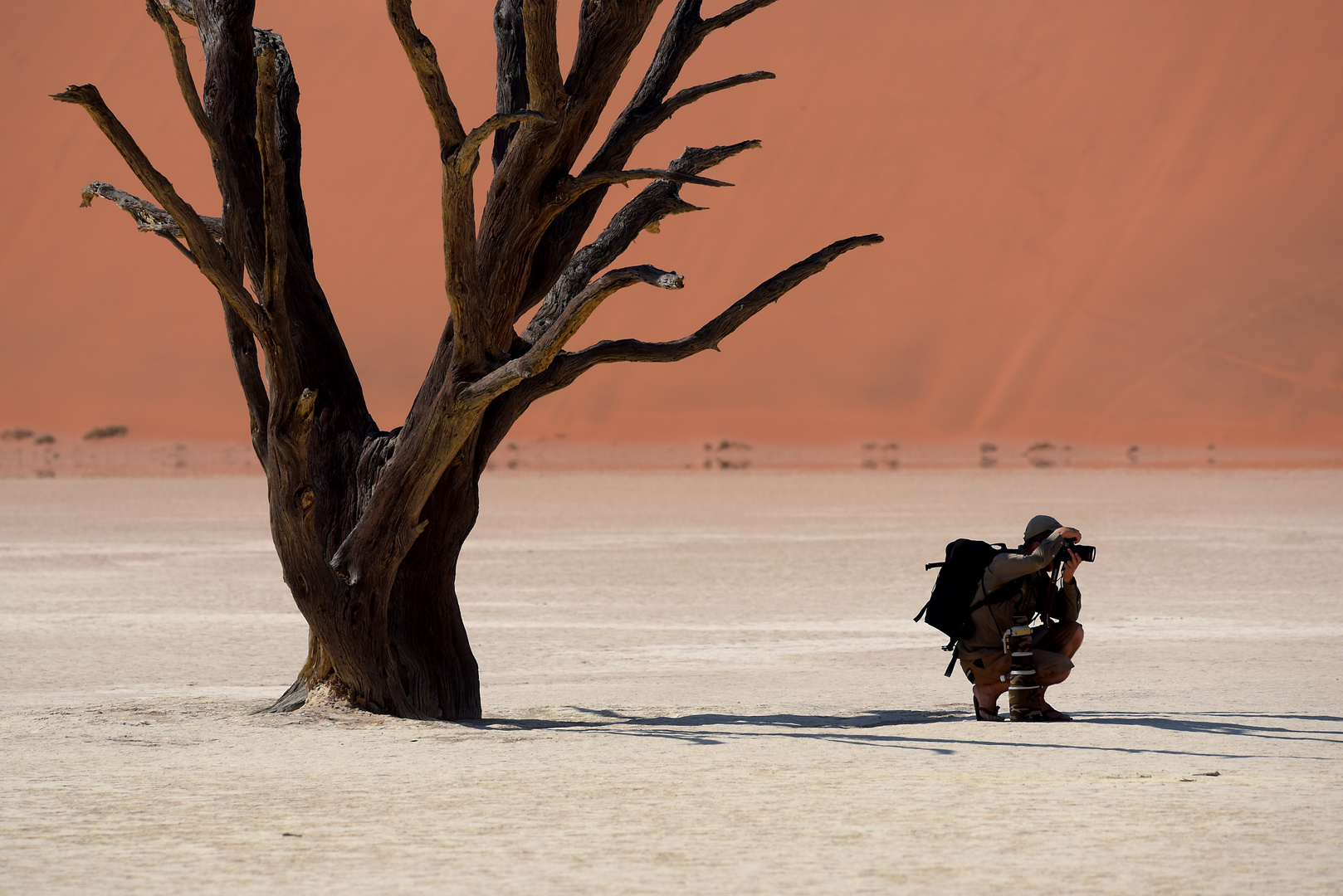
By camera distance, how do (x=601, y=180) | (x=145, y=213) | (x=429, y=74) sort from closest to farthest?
1. (x=429, y=74)
2. (x=601, y=180)
3. (x=145, y=213)

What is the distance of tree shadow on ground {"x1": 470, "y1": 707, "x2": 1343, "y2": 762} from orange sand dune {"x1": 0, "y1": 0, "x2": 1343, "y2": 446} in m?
36.9

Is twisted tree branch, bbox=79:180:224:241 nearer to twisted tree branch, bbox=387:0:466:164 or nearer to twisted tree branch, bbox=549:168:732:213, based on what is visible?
twisted tree branch, bbox=387:0:466:164

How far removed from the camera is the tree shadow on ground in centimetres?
618

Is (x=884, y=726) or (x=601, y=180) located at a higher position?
(x=601, y=180)

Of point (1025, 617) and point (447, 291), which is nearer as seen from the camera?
point (447, 291)

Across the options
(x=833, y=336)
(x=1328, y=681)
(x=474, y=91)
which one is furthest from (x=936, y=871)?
(x=474, y=91)

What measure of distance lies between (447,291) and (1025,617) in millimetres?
2802

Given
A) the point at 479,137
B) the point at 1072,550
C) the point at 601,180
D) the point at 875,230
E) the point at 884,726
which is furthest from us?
the point at 875,230

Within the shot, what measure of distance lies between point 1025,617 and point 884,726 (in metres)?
0.80

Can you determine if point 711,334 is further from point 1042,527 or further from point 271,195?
point 271,195

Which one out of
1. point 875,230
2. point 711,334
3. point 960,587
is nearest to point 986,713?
point 960,587

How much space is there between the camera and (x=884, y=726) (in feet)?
23.1

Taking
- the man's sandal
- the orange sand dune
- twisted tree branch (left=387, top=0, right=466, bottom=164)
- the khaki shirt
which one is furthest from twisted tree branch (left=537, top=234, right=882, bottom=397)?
the orange sand dune

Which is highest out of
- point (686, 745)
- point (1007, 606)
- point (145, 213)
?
point (145, 213)
